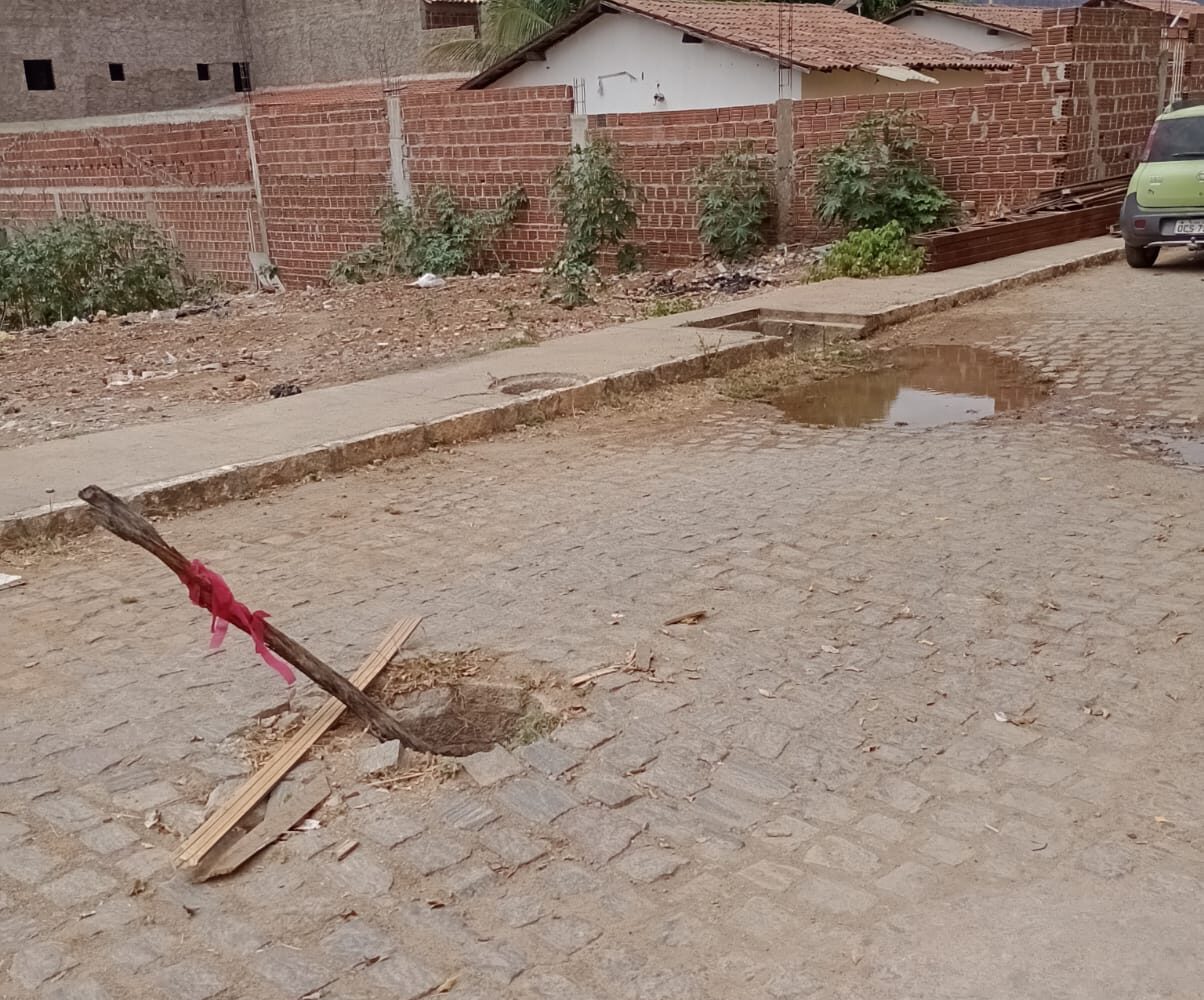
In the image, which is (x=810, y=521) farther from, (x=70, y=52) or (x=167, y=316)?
(x=70, y=52)

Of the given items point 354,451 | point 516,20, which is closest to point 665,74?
point 516,20

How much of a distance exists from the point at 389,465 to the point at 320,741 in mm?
3408

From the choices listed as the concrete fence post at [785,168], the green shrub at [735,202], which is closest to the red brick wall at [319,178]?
the green shrub at [735,202]

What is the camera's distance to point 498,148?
15.6 m

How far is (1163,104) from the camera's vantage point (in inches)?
630

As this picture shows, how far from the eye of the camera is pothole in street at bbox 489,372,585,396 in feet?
26.2

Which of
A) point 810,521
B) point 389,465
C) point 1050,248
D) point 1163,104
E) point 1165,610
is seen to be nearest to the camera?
point 1165,610

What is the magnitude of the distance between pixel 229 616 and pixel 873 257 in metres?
10.2

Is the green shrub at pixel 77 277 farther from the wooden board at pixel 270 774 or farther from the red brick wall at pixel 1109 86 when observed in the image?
the wooden board at pixel 270 774

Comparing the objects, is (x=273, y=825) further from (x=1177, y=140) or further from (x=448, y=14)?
(x=448, y=14)

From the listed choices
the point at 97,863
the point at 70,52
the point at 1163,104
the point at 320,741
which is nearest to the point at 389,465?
the point at 320,741

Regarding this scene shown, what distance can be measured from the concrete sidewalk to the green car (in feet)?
6.48

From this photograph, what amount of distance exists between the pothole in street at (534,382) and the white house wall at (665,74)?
11.9 m

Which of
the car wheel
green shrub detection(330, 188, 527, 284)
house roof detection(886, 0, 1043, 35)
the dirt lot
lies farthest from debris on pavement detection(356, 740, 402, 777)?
house roof detection(886, 0, 1043, 35)
